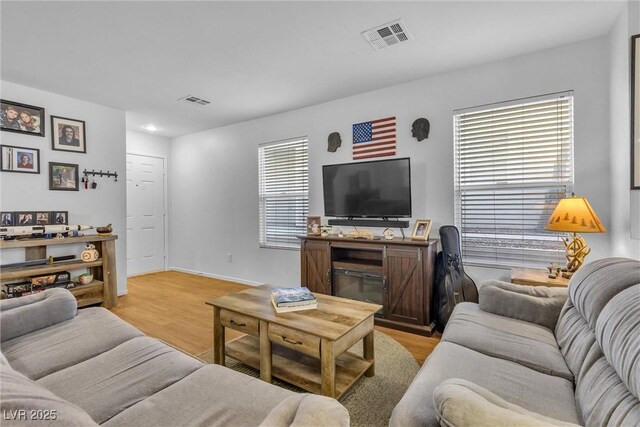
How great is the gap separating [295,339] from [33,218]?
3.62m

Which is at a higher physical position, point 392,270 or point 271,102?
point 271,102

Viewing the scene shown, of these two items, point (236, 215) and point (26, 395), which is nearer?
point (26, 395)

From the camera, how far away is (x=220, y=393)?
1204mm

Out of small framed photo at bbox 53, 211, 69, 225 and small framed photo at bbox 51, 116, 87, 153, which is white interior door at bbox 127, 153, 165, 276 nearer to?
small framed photo at bbox 51, 116, 87, 153

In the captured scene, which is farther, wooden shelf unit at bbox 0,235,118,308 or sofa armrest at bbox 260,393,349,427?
wooden shelf unit at bbox 0,235,118,308

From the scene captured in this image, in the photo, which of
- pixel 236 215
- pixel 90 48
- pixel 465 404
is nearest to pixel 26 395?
pixel 465 404

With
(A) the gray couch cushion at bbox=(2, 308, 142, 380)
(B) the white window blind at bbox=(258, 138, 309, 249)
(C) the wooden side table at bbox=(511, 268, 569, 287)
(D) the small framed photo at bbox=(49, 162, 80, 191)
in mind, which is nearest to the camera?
(A) the gray couch cushion at bbox=(2, 308, 142, 380)

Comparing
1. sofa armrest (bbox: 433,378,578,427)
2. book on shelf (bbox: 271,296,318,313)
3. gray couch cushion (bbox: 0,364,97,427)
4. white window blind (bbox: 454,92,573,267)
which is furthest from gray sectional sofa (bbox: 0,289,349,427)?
white window blind (bbox: 454,92,573,267)

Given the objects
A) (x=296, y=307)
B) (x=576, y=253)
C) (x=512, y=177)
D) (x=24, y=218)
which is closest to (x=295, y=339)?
(x=296, y=307)

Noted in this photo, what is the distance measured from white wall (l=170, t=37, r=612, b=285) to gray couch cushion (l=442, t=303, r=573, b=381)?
1304 millimetres

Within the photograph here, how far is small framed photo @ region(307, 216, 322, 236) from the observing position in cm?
376

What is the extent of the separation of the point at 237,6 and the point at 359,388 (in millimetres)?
2748

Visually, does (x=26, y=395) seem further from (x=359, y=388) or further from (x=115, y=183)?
(x=115, y=183)

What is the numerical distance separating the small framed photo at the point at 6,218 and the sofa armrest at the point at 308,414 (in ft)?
13.2
